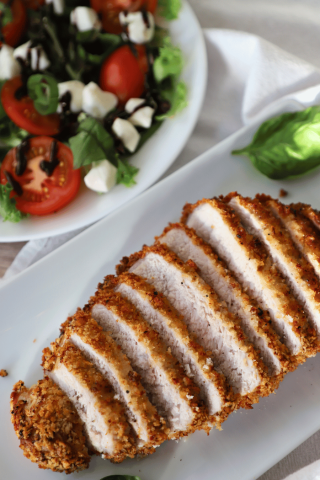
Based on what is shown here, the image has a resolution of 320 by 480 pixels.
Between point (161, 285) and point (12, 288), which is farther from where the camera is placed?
point (12, 288)

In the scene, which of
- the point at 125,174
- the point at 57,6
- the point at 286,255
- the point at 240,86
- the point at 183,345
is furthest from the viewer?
the point at 240,86

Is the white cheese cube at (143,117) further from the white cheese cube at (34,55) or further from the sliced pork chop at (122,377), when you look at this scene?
the sliced pork chop at (122,377)

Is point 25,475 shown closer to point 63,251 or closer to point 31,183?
point 63,251

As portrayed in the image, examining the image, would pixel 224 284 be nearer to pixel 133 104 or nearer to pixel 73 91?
pixel 133 104

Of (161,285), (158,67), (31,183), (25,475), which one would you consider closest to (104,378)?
(161,285)

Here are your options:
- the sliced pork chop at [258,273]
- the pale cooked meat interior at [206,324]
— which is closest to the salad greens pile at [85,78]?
the sliced pork chop at [258,273]


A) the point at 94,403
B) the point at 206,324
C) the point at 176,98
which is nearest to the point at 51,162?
the point at 176,98
